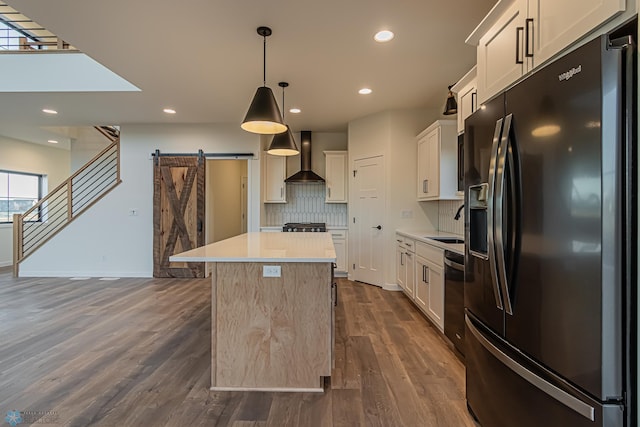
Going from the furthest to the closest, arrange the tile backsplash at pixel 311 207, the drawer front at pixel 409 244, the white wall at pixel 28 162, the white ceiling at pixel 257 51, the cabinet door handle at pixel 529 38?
1. the white wall at pixel 28 162
2. the tile backsplash at pixel 311 207
3. the drawer front at pixel 409 244
4. the white ceiling at pixel 257 51
5. the cabinet door handle at pixel 529 38

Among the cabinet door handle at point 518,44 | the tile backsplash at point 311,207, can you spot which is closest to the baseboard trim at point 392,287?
the tile backsplash at point 311,207

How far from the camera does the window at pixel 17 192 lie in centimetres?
685

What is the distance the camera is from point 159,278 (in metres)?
5.56

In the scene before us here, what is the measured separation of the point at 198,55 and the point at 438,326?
3.49 m

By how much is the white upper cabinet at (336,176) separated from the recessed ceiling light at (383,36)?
10.0ft

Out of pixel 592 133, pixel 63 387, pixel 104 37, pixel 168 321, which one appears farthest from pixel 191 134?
pixel 592 133

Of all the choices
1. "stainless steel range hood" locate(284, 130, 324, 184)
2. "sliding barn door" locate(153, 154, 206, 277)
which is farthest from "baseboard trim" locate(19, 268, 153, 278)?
"stainless steel range hood" locate(284, 130, 324, 184)

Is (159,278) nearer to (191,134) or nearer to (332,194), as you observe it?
(191,134)

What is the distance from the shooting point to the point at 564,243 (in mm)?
1113

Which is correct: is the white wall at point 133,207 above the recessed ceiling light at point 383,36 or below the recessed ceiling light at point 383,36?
below

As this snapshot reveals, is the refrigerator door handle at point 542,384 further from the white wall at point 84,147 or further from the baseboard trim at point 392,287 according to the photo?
the white wall at point 84,147

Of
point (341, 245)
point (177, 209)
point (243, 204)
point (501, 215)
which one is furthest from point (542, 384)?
point (243, 204)

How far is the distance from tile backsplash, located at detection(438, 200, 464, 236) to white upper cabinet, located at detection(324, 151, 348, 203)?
5.99 ft

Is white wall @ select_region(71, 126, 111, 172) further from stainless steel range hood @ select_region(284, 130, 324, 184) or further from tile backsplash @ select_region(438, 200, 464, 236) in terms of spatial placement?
tile backsplash @ select_region(438, 200, 464, 236)
